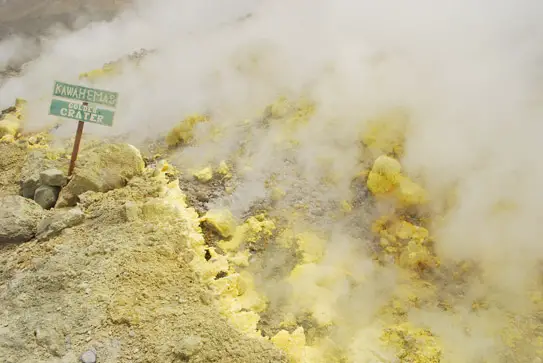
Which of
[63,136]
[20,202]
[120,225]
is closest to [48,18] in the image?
[63,136]

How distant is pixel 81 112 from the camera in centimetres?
368

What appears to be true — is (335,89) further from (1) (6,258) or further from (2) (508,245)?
(1) (6,258)

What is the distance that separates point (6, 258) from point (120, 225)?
74cm

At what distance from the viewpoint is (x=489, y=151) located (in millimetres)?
3691

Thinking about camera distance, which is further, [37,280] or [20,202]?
[20,202]

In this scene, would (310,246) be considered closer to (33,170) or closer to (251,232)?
(251,232)

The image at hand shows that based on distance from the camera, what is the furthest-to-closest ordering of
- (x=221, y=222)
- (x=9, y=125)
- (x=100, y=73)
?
(x=100, y=73) < (x=9, y=125) < (x=221, y=222)

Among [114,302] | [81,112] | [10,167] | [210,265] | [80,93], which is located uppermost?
[80,93]

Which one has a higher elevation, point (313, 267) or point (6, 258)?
point (313, 267)

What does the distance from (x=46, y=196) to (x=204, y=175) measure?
1.22 m

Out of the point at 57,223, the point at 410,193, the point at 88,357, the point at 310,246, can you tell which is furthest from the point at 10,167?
the point at 410,193

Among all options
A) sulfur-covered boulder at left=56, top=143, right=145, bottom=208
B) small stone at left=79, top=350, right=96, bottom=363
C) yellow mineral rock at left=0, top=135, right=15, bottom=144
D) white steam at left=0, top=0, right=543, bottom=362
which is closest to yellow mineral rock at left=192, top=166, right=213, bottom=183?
white steam at left=0, top=0, right=543, bottom=362

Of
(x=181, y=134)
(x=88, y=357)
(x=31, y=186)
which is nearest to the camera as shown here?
(x=88, y=357)

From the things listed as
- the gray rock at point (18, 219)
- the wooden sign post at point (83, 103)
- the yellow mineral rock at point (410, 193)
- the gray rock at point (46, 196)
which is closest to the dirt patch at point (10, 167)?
the gray rock at point (46, 196)
